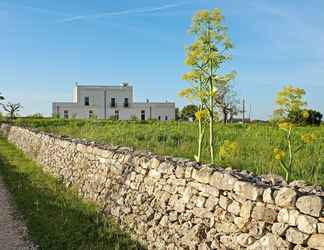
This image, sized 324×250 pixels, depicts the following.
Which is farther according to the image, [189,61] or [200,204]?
[189,61]

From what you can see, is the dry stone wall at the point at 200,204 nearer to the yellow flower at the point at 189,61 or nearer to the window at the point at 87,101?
the yellow flower at the point at 189,61

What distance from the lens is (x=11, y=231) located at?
6.97 m

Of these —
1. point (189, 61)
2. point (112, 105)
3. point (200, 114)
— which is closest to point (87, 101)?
point (112, 105)

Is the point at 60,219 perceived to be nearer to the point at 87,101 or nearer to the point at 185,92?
the point at 185,92

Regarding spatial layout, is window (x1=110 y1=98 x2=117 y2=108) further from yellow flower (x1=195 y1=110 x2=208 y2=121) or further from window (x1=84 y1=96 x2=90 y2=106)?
yellow flower (x1=195 y1=110 x2=208 y2=121)

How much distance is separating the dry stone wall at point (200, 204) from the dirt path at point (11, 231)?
1.60m

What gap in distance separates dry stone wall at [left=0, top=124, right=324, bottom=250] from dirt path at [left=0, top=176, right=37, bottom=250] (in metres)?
1.60

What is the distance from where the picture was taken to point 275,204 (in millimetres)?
3887

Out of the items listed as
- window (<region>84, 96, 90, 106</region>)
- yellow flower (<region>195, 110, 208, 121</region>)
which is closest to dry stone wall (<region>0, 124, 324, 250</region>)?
yellow flower (<region>195, 110, 208, 121</region>)

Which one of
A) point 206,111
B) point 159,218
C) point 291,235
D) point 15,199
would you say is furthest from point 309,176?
point 15,199

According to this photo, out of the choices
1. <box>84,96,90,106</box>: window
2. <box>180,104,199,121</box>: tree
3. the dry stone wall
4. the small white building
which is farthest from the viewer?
<box>84,96,90,106</box>: window

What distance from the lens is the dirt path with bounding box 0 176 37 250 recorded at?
6.23 m

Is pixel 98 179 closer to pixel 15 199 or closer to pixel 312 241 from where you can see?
pixel 15 199

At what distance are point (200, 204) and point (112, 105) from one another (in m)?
71.5
